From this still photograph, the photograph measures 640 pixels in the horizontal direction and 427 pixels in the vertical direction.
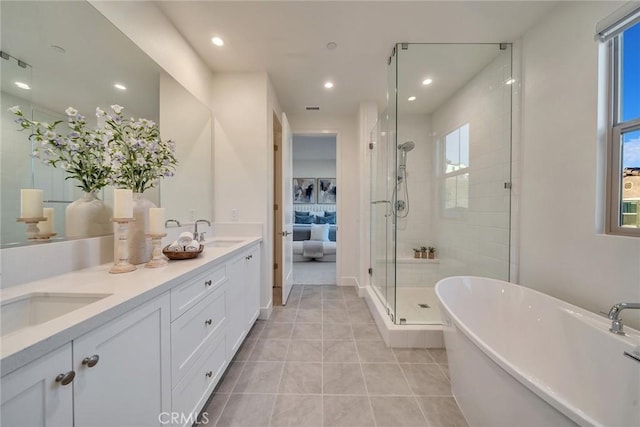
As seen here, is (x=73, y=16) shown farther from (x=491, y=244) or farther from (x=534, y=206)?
(x=491, y=244)

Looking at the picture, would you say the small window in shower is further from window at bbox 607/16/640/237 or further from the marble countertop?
the marble countertop

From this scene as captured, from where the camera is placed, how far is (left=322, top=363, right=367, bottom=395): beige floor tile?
147cm

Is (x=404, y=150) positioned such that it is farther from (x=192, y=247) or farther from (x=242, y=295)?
(x=192, y=247)

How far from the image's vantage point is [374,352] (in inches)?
73.2

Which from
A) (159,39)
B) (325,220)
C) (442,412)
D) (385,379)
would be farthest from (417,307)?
(325,220)

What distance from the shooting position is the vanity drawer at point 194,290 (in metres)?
1.02

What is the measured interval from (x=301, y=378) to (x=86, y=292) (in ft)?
4.40

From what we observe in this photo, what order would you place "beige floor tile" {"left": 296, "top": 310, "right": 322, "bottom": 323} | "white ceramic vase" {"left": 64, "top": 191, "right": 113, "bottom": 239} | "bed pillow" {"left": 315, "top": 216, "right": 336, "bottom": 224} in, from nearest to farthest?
"white ceramic vase" {"left": 64, "top": 191, "right": 113, "bottom": 239}, "beige floor tile" {"left": 296, "top": 310, "right": 322, "bottom": 323}, "bed pillow" {"left": 315, "top": 216, "right": 336, "bottom": 224}

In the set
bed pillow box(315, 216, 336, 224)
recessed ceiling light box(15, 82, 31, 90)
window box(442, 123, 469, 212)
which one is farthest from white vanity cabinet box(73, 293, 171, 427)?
bed pillow box(315, 216, 336, 224)

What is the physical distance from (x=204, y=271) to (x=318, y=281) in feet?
8.58

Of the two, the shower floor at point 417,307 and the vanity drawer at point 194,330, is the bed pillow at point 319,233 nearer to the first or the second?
the shower floor at point 417,307

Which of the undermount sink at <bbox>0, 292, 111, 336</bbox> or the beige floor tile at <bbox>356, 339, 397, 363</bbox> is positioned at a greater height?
the undermount sink at <bbox>0, 292, 111, 336</bbox>

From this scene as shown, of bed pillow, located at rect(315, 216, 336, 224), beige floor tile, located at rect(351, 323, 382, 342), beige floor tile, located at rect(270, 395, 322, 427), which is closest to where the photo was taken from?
beige floor tile, located at rect(270, 395, 322, 427)

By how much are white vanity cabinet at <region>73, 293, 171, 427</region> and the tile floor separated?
58 centimetres
